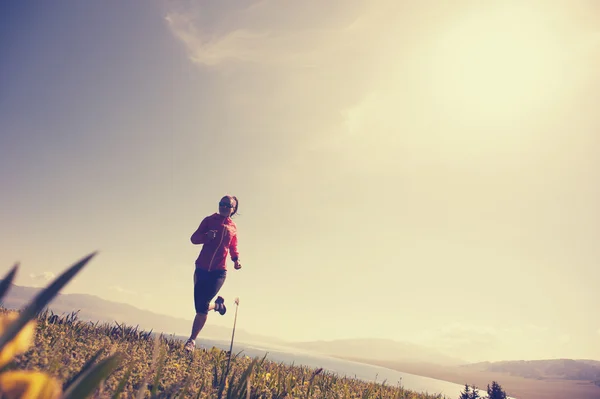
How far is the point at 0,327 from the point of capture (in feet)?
2.73

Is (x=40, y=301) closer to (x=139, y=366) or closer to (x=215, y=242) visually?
(x=139, y=366)

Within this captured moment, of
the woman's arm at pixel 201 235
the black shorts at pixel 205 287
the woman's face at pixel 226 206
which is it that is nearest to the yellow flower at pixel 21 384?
the black shorts at pixel 205 287

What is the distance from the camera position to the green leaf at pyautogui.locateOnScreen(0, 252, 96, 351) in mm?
751

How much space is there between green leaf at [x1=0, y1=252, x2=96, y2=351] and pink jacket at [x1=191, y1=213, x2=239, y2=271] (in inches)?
223

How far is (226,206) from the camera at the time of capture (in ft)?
22.4

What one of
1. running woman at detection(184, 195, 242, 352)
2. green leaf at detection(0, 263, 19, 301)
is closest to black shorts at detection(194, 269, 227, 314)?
running woman at detection(184, 195, 242, 352)

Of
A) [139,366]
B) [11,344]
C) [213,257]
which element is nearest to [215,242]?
[213,257]

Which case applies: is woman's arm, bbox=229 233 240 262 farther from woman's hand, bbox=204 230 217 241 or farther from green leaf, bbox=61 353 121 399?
green leaf, bbox=61 353 121 399

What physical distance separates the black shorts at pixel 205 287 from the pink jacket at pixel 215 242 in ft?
0.39

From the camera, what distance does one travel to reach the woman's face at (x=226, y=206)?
6.82 metres

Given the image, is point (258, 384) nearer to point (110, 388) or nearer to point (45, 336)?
point (110, 388)

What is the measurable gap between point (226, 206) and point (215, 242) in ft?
2.60

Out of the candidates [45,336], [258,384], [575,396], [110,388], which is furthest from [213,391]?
[575,396]

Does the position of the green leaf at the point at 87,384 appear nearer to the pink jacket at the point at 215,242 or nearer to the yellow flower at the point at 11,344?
the yellow flower at the point at 11,344
